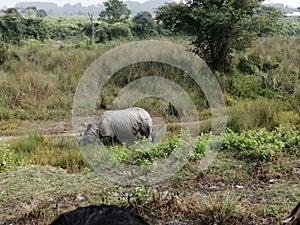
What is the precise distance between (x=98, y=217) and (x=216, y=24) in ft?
35.4

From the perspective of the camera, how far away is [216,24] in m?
12.2

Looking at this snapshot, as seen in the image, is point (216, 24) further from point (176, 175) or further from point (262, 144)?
point (176, 175)

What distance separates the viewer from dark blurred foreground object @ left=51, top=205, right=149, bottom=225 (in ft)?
6.15

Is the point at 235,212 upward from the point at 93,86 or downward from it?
upward

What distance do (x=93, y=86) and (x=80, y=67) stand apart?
2.21 metres

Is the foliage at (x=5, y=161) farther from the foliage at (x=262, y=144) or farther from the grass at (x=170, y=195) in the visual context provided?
the foliage at (x=262, y=144)

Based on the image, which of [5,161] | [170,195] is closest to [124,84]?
[5,161]

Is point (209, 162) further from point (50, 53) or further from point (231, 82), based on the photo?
point (50, 53)

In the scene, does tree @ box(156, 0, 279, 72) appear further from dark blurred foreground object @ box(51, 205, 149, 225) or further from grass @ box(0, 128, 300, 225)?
dark blurred foreground object @ box(51, 205, 149, 225)

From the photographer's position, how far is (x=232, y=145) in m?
5.80

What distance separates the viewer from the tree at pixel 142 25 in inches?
879

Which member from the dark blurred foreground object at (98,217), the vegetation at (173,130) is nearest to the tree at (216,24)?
the vegetation at (173,130)

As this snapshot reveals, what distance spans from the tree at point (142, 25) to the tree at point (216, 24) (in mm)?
8464

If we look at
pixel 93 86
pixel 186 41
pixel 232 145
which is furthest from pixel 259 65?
pixel 232 145
